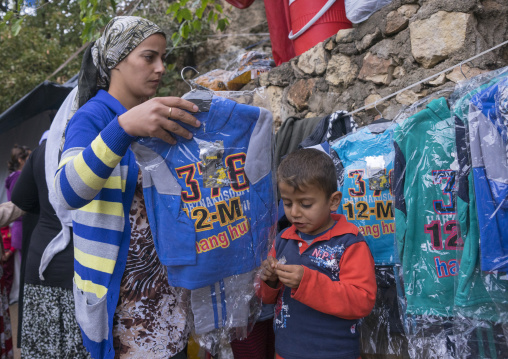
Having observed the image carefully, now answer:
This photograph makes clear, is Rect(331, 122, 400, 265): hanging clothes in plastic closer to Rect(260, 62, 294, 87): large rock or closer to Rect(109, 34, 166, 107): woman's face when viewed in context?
Rect(109, 34, 166, 107): woman's face

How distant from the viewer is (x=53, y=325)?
84.0 inches

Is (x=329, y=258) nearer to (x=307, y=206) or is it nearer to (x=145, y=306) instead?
(x=307, y=206)

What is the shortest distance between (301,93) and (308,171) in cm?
188

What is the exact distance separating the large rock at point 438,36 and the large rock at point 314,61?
78 centimetres

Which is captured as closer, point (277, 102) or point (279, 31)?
point (277, 102)

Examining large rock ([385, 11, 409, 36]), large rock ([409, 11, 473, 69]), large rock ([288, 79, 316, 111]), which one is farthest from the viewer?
large rock ([288, 79, 316, 111])

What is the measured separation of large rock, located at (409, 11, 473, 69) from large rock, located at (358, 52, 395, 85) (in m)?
0.22

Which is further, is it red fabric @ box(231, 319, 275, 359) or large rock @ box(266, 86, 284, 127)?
large rock @ box(266, 86, 284, 127)

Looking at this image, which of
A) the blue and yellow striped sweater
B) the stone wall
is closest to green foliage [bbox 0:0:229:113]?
the stone wall

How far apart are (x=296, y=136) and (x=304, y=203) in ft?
3.56

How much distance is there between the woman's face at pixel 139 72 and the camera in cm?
171

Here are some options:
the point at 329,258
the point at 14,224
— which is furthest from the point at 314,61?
the point at 14,224

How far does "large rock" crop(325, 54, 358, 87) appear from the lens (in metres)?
2.97

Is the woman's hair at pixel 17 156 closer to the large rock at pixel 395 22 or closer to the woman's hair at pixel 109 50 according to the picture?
the woman's hair at pixel 109 50
